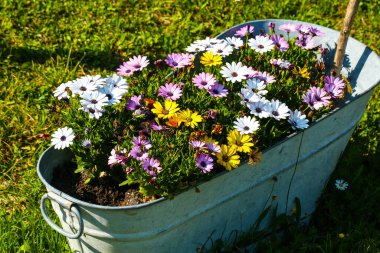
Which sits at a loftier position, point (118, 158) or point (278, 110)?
point (278, 110)

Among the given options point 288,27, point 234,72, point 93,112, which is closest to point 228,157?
point 234,72

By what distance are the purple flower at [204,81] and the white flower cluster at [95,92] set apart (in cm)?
27

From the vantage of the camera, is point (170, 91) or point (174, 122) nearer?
point (174, 122)

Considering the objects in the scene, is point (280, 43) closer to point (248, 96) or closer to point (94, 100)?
point (248, 96)

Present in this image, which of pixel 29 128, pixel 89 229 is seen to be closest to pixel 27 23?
pixel 29 128

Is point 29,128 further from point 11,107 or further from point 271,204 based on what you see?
point 271,204

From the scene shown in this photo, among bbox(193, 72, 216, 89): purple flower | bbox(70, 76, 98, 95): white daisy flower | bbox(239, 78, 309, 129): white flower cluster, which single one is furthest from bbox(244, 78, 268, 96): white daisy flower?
bbox(70, 76, 98, 95): white daisy flower

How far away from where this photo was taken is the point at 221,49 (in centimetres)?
237

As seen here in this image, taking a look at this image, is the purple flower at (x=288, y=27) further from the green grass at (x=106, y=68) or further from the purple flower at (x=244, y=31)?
the green grass at (x=106, y=68)

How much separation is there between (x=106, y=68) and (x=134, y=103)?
4.87 ft

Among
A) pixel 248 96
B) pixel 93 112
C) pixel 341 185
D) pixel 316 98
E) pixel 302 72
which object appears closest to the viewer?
pixel 93 112

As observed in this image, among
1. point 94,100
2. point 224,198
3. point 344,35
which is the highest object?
point 344,35

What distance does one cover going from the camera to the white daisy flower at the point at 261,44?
2.40 meters

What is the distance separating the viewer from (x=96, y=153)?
2.13m
